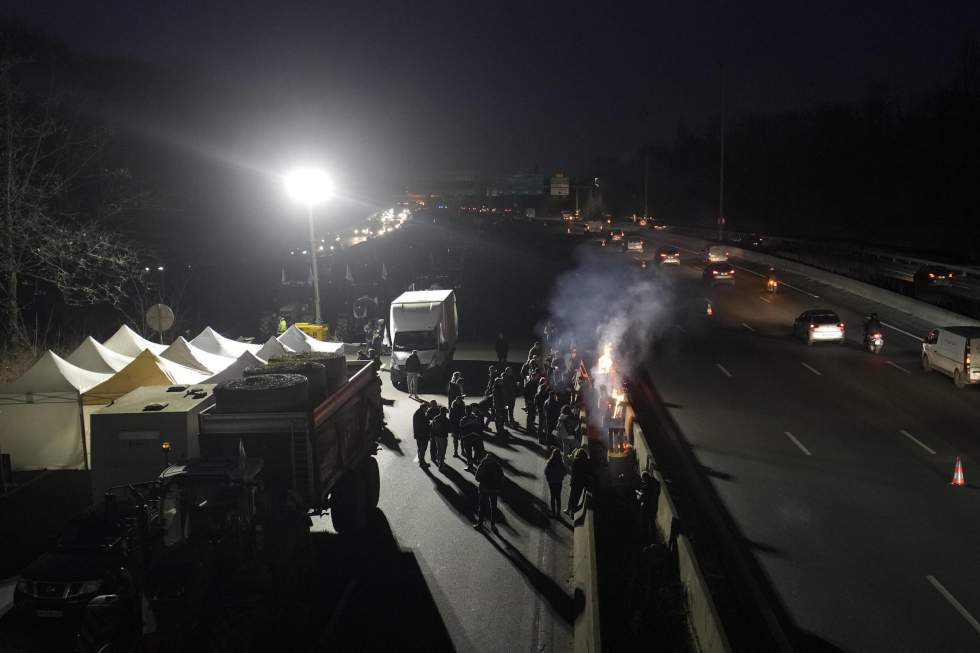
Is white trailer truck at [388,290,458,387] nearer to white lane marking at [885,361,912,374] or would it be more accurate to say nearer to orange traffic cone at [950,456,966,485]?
white lane marking at [885,361,912,374]

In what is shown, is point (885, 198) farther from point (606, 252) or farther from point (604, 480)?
point (604, 480)

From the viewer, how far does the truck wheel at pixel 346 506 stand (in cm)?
1316

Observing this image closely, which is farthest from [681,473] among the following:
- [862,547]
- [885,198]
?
[885,198]

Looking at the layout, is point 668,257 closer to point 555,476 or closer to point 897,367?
point 897,367

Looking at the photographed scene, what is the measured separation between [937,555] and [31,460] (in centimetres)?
1683

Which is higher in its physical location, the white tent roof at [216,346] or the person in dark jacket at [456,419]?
the white tent roof at [216,346]

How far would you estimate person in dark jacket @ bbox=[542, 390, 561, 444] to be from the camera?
1806 centimetres

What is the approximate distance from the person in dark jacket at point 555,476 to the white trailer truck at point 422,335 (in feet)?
40.5

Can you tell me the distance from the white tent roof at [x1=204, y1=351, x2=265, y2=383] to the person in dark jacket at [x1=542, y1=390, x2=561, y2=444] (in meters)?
6.23

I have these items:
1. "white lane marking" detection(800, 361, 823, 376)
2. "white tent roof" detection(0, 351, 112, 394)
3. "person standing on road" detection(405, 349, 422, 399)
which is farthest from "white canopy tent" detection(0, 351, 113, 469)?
"white lane marking" detection(800, 361, 823, 376)

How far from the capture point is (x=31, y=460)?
17.0m

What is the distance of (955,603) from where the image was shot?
A: 11.0 metres

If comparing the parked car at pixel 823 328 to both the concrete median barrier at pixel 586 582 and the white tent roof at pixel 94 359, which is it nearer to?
the concrete median barrier at pixel 586 582

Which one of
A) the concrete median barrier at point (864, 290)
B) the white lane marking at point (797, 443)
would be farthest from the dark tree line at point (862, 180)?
the white lane marking at point (797, 443)
